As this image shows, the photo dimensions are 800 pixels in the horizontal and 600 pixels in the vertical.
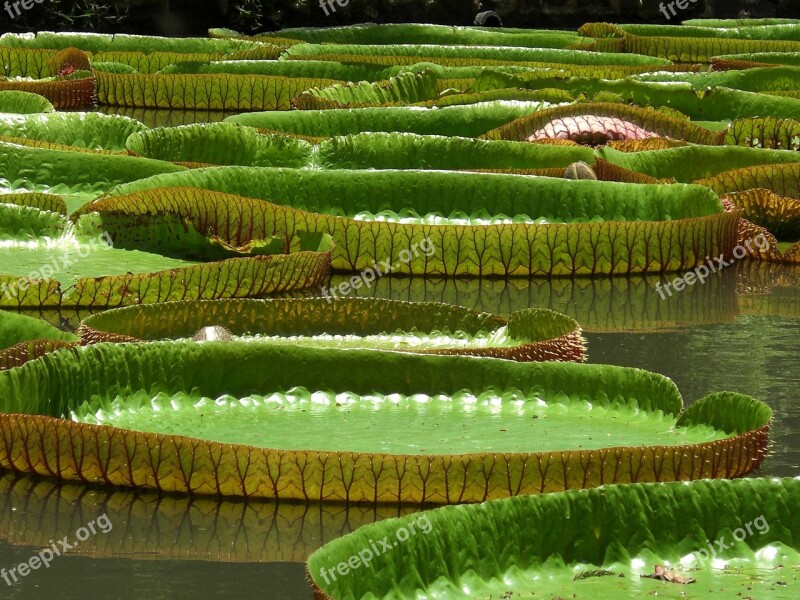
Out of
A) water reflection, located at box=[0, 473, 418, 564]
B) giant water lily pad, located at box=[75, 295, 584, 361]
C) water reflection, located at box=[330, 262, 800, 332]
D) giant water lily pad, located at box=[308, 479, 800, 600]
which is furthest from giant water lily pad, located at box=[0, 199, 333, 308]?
giant water lily pad, located at box=[308, 479, 800, 600]

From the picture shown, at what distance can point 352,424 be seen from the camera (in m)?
3.04

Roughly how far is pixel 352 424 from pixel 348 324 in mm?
799

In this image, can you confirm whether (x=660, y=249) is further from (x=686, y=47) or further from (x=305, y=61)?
(x=686, y=47)

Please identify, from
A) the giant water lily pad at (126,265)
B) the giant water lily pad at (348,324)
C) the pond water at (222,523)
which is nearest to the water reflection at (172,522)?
the pond water at (222,523)

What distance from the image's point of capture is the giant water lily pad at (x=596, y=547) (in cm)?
210

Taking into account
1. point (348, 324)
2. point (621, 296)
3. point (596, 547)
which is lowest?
point (621, 296)

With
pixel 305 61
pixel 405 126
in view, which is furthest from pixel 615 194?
pixel 305 61

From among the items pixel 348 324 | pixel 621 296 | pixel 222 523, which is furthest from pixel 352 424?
pixel 621 296

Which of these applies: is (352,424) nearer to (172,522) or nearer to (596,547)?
(172,522)

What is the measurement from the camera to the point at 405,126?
22.6 feet

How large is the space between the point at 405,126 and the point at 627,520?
475cm

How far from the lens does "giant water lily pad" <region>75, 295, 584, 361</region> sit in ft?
11.8

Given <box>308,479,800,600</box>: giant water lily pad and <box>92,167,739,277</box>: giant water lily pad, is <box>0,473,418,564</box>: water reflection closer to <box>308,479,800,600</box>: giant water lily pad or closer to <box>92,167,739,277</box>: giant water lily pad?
<box>308,479,800,600</box>: giant water lily pad

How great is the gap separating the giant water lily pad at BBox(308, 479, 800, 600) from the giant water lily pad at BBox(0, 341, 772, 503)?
303mm
